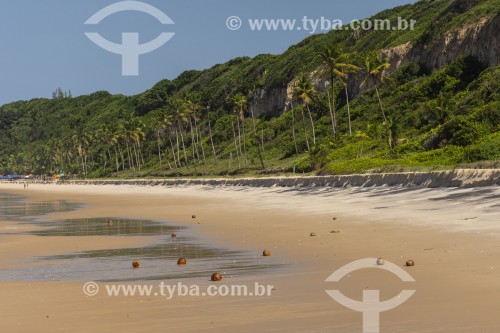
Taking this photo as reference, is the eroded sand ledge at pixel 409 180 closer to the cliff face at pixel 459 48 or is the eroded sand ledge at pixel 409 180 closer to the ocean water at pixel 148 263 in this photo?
the ocean water at pixel 148 263

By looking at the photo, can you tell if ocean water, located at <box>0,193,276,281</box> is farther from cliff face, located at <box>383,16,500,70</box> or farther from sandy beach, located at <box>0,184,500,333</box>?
cliff face, located at <box>383,16,500,70</box>

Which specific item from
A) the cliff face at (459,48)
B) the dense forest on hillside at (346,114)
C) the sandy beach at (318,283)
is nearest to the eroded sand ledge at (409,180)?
the sandy beach at (318,283)

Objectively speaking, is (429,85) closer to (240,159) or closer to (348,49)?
(240,159)

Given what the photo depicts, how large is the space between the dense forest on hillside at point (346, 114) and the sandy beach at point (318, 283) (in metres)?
11.9

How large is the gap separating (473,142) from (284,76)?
280ft

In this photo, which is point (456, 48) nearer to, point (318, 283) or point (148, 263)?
point (148, 263)

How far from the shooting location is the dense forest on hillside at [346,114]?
4863cm

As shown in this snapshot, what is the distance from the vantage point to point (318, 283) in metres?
10.4

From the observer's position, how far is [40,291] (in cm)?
1083

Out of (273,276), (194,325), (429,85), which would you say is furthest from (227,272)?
(429,85)

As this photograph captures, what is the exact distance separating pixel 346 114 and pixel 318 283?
84.7 m

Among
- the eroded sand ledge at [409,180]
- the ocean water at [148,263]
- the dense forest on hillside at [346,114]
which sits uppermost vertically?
the dense forest on hillside at [346,114]

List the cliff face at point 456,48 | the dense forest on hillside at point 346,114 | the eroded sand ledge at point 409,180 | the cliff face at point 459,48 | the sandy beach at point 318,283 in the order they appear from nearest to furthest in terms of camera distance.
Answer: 1. the sandy beach at point 318,283
2. the eroded sand ledge at point 409,180
3. the dense forest on hillside at point 346,114
4. the cliff face at point 459,48
5. the cliff face at point 456,48

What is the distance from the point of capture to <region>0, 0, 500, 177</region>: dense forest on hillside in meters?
48.6
